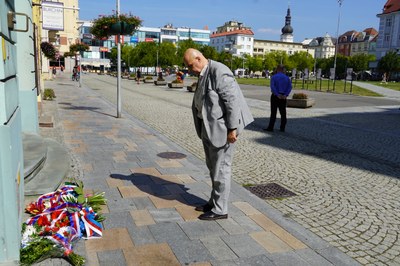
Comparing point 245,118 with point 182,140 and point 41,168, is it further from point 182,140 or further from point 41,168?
point 182,140

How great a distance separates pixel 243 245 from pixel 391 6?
10393 centimetres

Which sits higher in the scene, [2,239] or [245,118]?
[245,118]

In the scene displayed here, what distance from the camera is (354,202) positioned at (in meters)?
5.04

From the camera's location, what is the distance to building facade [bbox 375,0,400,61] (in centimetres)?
8806

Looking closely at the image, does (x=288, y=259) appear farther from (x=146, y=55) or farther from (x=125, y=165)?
(x=146, y=55)

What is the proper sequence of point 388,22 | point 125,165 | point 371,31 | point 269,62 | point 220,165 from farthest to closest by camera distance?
point 371,31
point 269,62
point 388,22
point 125,165
point 220,165

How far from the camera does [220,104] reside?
3.94 metres

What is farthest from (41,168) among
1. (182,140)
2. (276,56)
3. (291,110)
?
(276,56)

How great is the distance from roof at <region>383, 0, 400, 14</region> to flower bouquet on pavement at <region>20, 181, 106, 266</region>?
100 meters

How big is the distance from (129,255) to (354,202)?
10.4 feet

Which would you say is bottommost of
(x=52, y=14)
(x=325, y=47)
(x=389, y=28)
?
(x=52, y=14)

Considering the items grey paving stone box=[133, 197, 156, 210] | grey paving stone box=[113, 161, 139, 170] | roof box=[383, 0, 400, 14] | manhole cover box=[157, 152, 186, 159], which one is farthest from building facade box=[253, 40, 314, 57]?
grey paving stone box=[133, 197, 156, 210]

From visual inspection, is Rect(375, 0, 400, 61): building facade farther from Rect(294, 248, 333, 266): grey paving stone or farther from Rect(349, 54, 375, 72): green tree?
Rect(294, 248, 333, 266): grey paving stone

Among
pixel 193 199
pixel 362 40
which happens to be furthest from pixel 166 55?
pixel 362 40
